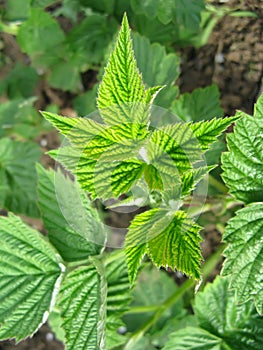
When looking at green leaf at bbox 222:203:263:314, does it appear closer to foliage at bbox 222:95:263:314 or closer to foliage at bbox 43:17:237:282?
foliage at bbox 222:95:263:314

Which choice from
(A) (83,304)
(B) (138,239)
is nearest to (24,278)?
(A) (83,304)

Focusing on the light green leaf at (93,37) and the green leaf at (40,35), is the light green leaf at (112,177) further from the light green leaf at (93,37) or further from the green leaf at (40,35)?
the green leaf at (40,35)

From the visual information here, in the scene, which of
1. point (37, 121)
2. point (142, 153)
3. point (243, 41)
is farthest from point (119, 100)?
point (37, 121)

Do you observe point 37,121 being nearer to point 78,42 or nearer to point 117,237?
point 78,42

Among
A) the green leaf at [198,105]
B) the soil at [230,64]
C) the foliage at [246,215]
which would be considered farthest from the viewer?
the soil at [230,64]

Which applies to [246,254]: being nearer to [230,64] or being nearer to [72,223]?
[72,223]

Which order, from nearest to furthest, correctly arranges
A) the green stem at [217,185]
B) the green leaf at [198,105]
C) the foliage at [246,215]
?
the foliage at [246,215] → the green stem at [217,185] → the green leaf at [198,105]

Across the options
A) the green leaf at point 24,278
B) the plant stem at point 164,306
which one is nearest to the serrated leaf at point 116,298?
the plant stem at point 164,306
